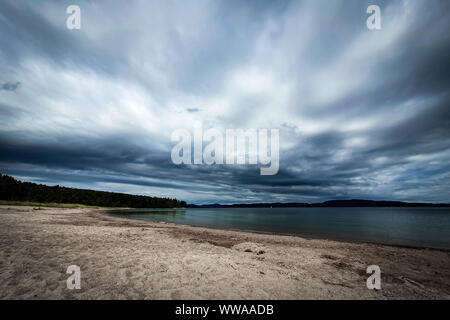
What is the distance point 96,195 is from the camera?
150625 mm

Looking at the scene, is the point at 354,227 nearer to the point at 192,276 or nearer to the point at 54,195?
the point at 192,276

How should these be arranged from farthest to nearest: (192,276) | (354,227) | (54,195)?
(54,195) < (354,227) < (192,276)

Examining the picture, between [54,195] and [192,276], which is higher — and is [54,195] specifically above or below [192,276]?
below

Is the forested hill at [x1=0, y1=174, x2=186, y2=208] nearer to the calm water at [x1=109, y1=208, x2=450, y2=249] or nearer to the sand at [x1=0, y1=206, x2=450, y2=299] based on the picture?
the calm water at [x1=109, y1=208, x2=450, y2=249]

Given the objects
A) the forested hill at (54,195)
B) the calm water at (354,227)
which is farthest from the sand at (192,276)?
the forested hill at (54,195)

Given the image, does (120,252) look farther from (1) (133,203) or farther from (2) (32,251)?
(1) (133,203)

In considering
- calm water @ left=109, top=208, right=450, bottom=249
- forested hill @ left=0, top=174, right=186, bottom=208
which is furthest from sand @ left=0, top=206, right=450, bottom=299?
forested hill @ left=0, top=174, right=186, bottom=208

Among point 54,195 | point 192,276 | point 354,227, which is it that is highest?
point 192,276

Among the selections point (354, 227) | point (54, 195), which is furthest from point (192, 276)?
point (54, 195)

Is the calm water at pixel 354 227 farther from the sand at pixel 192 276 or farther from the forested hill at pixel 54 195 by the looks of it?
the forested hill at pixel 54 195

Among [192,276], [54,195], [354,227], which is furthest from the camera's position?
[54,195]
